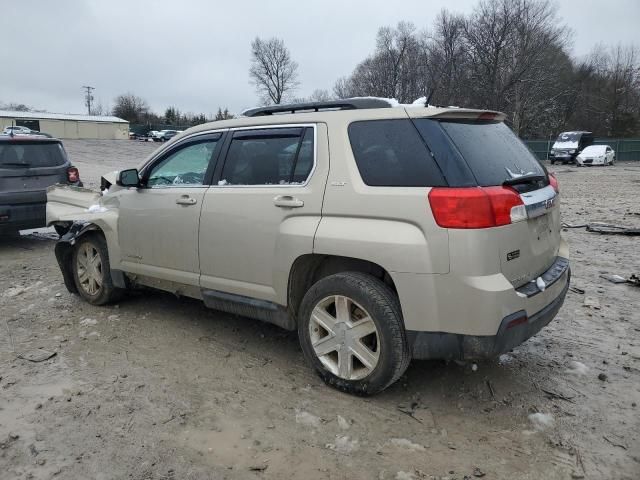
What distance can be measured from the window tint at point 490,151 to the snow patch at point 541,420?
56.9 inches

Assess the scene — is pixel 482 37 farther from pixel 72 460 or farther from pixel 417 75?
pixel 72 460

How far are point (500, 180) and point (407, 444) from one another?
5.33 feet

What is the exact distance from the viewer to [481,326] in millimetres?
2885

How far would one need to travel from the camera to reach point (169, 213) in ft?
14.2

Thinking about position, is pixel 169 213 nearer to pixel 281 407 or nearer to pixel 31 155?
A: pixel 281 407

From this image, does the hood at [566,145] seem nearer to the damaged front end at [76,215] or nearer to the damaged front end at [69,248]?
the damaged front end at [76,215]

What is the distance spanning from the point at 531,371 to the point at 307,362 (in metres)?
1.64

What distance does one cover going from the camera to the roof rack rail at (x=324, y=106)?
136 inches

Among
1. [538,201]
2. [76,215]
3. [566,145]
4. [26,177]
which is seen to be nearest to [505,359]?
[538,201]

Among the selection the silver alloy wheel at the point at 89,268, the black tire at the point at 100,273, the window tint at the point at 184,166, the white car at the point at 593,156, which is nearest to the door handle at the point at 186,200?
the window tint at the point at 184,166

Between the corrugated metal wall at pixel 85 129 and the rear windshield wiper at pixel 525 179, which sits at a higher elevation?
the corrugated metal wall at pixel 85 129

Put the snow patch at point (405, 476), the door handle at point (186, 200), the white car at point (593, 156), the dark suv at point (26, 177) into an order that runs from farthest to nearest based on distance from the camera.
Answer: the white car at point (593, 156), the dark suv at point (26, 177), the door handle at point (186, 200), the snow patch at point (405, 476)

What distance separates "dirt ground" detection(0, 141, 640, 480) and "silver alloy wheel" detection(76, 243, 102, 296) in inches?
14.5

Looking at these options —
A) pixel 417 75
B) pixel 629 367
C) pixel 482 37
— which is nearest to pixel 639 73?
pixel 482 37
